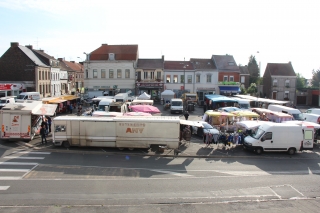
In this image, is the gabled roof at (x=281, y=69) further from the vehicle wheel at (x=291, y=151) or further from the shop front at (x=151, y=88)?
the vehicle wheel at (x=291, y=151)

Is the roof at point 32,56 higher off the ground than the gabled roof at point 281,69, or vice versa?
the roof at point 32,56

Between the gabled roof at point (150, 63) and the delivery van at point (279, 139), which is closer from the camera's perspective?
the delivery van at point (279, 139)

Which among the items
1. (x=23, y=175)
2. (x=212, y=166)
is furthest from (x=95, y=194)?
(x=212, y=166)

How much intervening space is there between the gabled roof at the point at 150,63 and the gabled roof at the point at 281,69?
2060cm

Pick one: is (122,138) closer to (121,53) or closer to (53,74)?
(121,53)

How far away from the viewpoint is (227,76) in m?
55.2

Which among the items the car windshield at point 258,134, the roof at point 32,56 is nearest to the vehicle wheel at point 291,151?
the car windshield at point 258,134

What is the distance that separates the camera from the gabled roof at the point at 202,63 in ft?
182

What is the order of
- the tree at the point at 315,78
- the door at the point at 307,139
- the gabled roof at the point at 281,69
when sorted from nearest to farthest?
the door at the point at 307,139
the gabled roof at the point at 281,69
the tree at the point at 315,78

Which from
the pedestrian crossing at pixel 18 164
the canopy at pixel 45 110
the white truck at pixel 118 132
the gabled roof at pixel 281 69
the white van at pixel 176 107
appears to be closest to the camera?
the pedestrian crossing at pixel 18 164

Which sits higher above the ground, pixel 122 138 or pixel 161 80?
pixel 161 80

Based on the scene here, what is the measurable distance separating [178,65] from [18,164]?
138 feet

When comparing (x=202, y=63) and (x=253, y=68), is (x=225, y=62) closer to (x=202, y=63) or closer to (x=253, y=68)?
(x=202, y=63)

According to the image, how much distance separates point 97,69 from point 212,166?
134 feet
